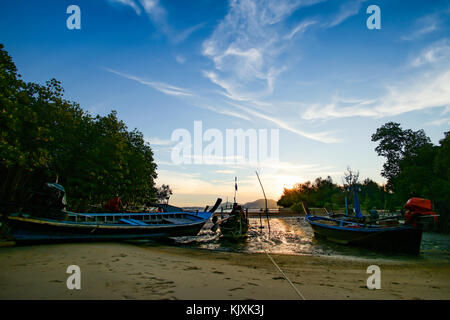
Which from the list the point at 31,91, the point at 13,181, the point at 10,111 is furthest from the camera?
the point at 31,91

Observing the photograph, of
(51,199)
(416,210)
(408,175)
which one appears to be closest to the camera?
(51,199)

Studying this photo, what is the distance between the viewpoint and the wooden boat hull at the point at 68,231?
1039 centimetres

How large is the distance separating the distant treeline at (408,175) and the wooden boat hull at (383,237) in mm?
2990

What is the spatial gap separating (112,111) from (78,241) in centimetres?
1709

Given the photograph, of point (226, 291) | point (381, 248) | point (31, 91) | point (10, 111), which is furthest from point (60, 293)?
point (31, 91)

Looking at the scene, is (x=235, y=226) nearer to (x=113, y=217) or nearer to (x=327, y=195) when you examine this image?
(x=113, y=217)

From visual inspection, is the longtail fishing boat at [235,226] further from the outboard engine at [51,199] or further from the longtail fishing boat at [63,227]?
the outboard engine at [51,199]

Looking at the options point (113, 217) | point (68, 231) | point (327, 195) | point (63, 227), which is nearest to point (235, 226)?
point (113, 217)

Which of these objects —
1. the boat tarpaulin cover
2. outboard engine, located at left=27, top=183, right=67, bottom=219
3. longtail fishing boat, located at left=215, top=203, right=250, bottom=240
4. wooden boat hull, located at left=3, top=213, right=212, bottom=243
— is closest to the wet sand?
wooden boat hull, located at left=3, top=213, right=212, bottom=243

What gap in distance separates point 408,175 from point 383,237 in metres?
17.9

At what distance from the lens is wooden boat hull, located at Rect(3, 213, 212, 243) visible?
1039 cm

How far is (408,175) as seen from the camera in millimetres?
26328
